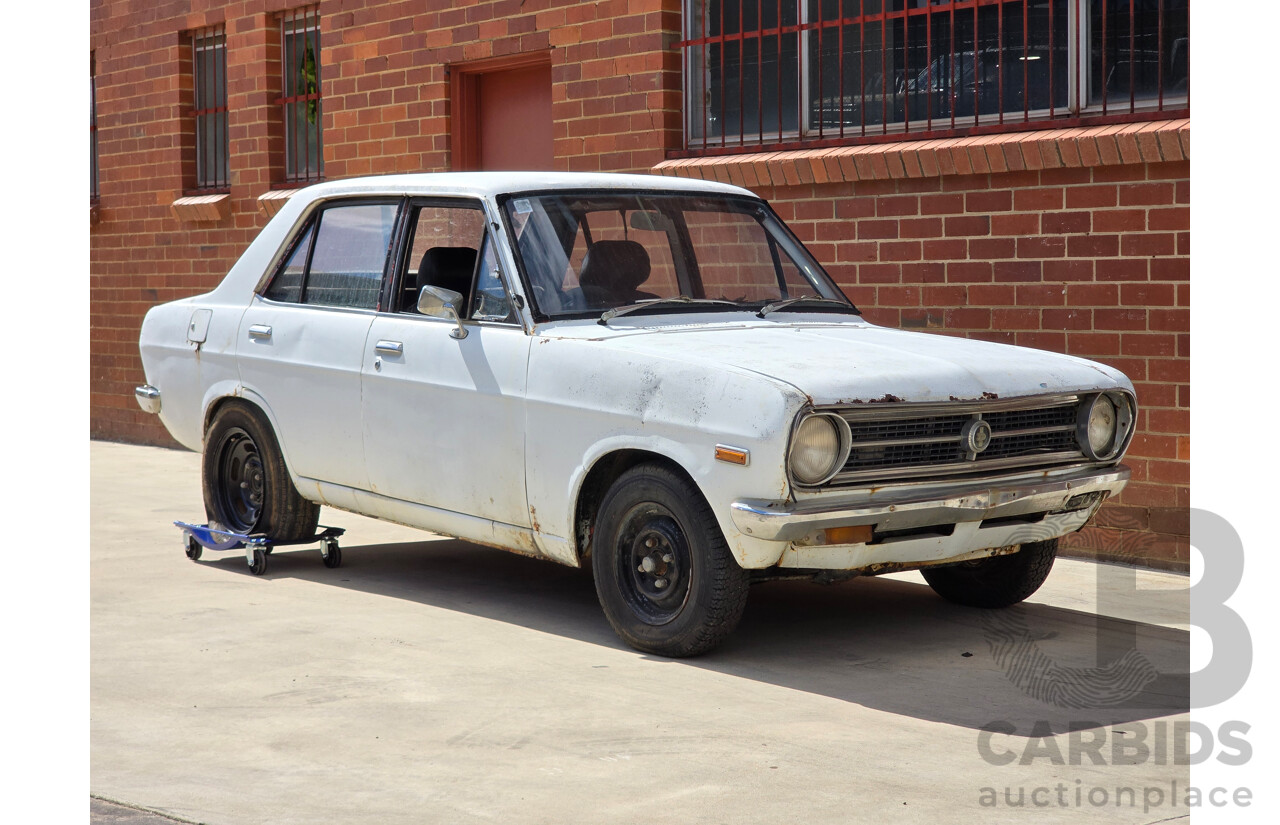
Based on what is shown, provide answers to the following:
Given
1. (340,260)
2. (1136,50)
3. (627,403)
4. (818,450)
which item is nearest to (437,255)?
(340,260)

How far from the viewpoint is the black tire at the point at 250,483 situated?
7359mm

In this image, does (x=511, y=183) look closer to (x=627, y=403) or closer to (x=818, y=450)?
(x=627, y=403)

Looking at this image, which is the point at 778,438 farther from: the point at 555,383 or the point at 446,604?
the point at 446,604

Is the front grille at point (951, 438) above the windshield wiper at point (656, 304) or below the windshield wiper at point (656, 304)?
below

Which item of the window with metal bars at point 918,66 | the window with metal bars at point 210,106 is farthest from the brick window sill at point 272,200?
the window with metal bars at point 918,66

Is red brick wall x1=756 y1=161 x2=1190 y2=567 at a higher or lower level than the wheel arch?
higher

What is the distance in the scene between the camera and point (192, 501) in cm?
1006

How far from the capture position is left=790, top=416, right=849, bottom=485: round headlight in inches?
201

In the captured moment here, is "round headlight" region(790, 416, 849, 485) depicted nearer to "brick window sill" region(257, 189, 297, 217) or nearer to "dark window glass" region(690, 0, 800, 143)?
"dark window glass" region(690, 0, 800, 143)

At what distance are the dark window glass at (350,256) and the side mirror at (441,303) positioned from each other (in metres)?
0.65

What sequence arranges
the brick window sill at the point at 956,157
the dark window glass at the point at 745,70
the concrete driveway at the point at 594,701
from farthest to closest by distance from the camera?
the dark window glass at the point at 745,70, the brick window sill at the point at 956,157, the concrete driveway at the point at 594,701

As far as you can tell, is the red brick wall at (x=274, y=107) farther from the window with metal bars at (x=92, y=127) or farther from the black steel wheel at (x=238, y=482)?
the black steel wheel at (x=238, y=482)

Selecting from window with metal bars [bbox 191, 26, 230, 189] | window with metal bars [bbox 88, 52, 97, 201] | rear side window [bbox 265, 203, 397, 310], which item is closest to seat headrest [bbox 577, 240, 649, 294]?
rear side window [bbox 265, 203, 397, 310]

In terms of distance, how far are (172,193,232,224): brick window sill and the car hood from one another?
815 cm
